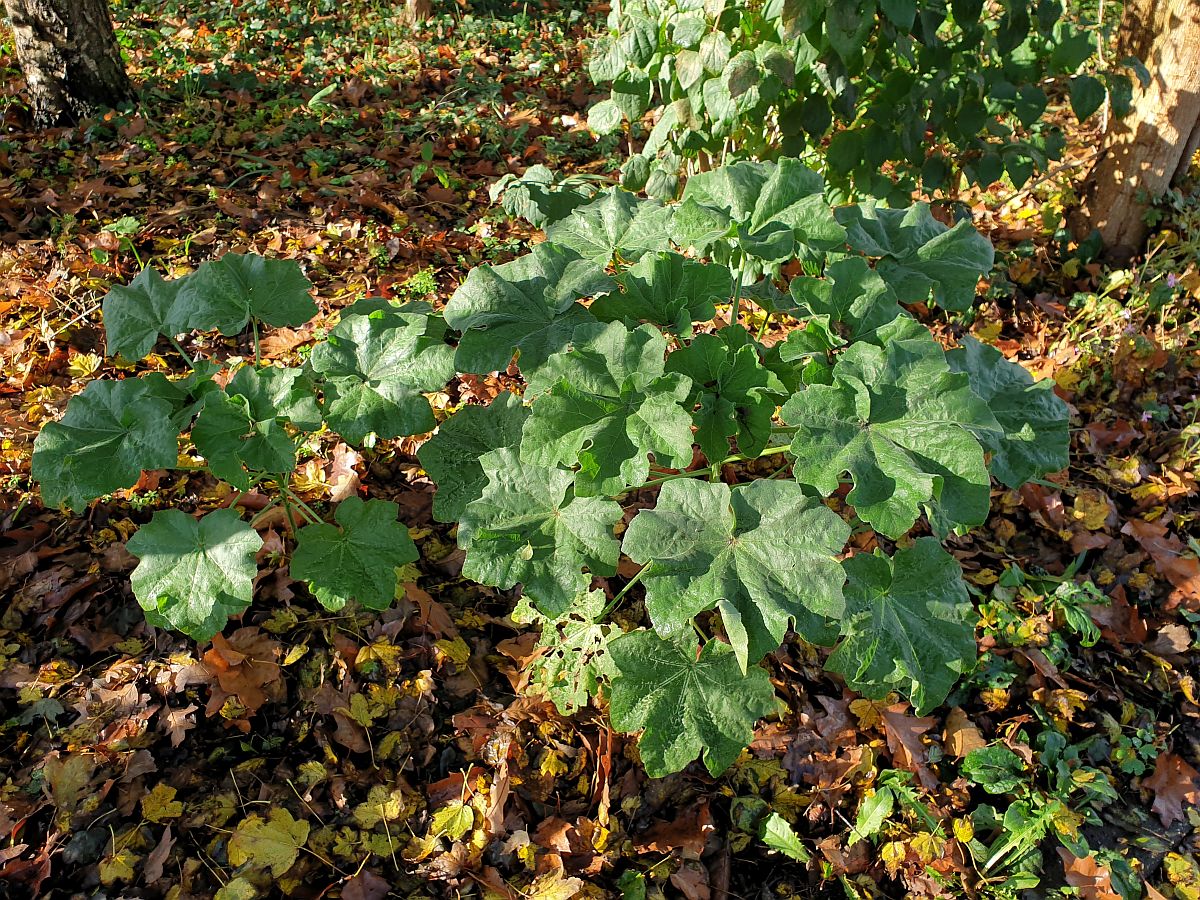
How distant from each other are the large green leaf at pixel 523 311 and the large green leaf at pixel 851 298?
52 cm

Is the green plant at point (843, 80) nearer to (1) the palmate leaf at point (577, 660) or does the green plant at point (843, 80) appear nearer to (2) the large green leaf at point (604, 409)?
(2) the large green leaf at point (604, 409)

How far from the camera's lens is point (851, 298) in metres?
2.19

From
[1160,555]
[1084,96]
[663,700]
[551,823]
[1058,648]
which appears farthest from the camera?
[1084,96]

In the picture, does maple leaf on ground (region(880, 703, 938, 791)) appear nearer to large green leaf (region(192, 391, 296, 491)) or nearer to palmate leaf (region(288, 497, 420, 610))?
palmate leaf (region(288, 497, 420, 610))

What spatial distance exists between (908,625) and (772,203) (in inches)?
46.1

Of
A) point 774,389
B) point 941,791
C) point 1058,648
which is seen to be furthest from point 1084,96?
point 941,791

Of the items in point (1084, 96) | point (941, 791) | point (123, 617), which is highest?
point (1084, 96)

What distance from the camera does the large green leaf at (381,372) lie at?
2143 millimetres

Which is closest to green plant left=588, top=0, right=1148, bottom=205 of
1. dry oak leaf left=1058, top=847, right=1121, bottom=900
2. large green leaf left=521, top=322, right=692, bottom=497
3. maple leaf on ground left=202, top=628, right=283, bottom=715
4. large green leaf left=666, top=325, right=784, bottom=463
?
large green leaf left=666, top=325, right=784, bottom=463

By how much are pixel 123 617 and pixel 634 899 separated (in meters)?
1.72

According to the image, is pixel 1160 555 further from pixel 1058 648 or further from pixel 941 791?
pixel 941 791

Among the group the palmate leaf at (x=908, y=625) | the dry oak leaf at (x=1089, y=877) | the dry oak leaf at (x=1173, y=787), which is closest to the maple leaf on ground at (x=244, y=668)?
the palmate leaf at (x=908, y=625)

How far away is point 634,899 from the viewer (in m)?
2.21

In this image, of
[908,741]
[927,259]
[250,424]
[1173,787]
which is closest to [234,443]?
[250,424]
